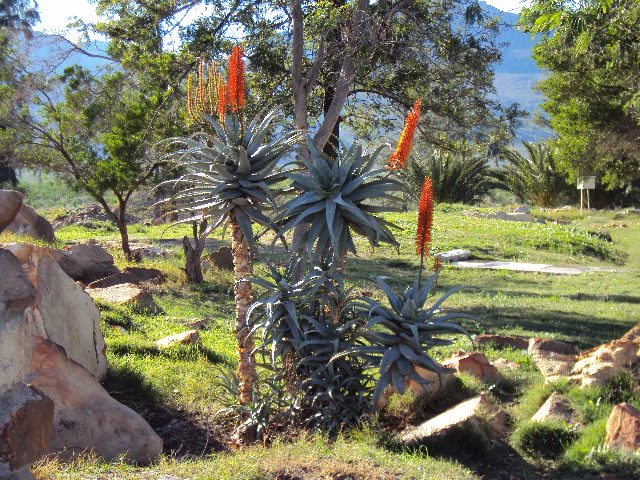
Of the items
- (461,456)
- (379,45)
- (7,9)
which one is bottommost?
(461,456)

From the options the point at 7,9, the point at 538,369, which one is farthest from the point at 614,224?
the point at 7,9

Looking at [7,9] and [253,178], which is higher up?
[7,9]

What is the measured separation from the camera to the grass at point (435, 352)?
4.77 m

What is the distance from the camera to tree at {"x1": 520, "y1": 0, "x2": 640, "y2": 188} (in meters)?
11.0

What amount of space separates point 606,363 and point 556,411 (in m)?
0.90

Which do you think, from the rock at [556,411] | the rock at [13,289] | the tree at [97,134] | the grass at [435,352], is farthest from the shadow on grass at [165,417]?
the tree at [97,134]

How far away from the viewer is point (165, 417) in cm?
653

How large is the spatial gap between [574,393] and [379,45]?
5.82 m

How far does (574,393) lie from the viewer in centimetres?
601

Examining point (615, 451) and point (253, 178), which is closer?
point (615, 451)

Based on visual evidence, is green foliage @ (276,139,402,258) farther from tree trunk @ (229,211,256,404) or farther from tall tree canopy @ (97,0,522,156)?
tall tree canopy @ (97,0,522,156)

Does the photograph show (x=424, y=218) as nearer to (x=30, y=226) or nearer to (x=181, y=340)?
(x=181, y=340)

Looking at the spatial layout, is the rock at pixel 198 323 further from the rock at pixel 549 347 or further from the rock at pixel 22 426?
the rock at pixel 22 426

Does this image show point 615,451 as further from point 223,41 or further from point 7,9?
point 7,9
